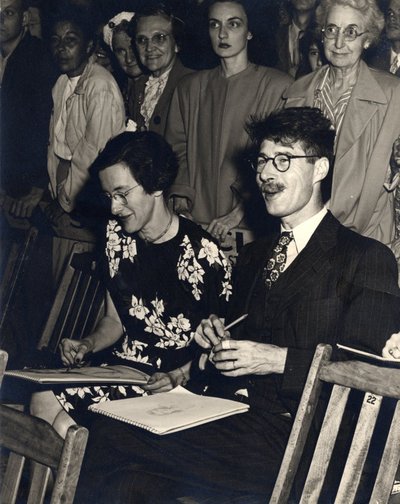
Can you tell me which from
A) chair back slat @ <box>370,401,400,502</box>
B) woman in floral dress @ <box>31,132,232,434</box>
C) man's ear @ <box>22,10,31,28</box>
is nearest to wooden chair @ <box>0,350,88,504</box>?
chair back slat @ <box>370,401,400,502</box>

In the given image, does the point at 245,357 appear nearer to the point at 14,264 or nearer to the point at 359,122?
the point at 359,122

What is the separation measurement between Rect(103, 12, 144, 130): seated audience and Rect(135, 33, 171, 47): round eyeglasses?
5 centimetres

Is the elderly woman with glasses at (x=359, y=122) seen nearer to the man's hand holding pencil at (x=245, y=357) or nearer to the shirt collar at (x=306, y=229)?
the shirt collar at (x=306, y=229)

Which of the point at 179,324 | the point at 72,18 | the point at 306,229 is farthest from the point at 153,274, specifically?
the point at 72,18

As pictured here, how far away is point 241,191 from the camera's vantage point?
3.59 metres

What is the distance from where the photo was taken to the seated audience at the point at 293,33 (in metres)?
3.27

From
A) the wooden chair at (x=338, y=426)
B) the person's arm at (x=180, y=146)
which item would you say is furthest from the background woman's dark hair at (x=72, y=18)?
Result: the wooden chair at (x=338, y=426)

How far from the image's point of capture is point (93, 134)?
4070mm

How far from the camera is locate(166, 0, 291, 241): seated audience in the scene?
3529 mm

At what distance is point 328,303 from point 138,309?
81 cm

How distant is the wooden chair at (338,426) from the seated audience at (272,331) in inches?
20.1

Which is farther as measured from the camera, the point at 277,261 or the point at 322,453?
the point at 277,261

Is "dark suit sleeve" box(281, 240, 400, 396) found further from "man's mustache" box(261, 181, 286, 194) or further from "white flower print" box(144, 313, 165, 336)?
"white flower print" box(144, 313, 165, 336)

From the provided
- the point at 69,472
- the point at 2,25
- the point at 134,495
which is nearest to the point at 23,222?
the point at 2,25
